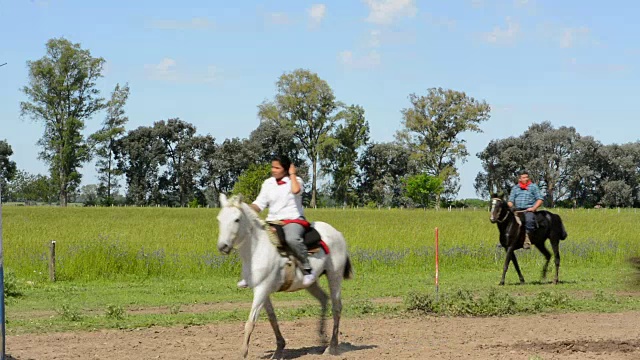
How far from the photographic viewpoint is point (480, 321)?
13.2 meters

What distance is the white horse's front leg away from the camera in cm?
927

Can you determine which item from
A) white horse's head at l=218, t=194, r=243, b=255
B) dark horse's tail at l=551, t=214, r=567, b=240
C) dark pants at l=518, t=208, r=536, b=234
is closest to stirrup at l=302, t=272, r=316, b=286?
white horse's head at l=218, t=194, r=243, b=255

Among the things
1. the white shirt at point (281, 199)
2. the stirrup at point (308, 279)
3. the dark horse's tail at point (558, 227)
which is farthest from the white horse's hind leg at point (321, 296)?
the dark horse's tail at point (558, 227)

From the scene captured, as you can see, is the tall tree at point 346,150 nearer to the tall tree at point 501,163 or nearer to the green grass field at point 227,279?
the tall tree at point 501,163

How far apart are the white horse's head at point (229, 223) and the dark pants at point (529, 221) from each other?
1182 cm

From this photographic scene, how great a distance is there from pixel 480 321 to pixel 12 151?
A: 99.0m

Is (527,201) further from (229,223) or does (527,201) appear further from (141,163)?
(141,163)

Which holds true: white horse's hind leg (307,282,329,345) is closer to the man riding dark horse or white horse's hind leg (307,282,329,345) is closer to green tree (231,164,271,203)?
the man riding dark horse

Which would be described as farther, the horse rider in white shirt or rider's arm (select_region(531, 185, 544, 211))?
rider's arm (select_region(531, 185, 544, 211))

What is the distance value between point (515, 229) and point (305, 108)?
221 feet

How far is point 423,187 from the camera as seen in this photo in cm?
8288

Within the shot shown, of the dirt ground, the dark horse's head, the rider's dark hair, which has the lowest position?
the dirt ground

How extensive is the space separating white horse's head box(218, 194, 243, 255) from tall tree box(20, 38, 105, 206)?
222ft

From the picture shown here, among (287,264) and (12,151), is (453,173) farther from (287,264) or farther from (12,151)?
(287,264)
